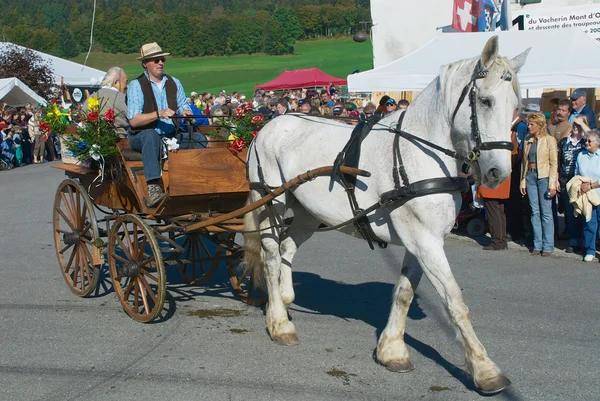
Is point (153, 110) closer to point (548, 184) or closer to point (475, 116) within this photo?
point (475, 116)

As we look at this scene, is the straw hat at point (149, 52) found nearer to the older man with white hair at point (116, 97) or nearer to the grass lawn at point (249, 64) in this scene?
the older man with white hair at point (116, 97)

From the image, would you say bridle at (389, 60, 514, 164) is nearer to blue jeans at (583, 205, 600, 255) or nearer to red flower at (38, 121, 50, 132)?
red flower at (38, 121, 50, 132)

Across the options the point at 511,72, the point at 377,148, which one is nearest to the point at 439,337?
the point at 377,148

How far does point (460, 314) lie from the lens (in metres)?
4.71

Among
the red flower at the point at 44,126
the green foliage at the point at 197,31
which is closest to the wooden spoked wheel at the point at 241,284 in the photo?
the red flower at the point at 44,126

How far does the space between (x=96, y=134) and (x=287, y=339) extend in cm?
265

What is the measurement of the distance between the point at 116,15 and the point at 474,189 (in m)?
98.3

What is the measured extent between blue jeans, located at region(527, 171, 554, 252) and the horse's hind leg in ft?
15.8

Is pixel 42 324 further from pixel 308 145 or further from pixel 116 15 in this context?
pixel 116 15

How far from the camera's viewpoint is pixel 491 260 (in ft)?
30.3

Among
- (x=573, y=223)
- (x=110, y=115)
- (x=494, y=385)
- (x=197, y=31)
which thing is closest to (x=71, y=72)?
(x=573, y=223)

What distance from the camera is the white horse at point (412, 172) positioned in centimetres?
446

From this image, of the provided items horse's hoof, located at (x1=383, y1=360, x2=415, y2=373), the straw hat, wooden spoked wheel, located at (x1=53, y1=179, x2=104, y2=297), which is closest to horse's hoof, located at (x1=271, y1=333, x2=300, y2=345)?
horse's hoof, located at (x1=383, y1=360, x2=415, y2=373)

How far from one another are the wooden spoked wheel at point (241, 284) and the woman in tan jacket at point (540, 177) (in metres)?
4.32
